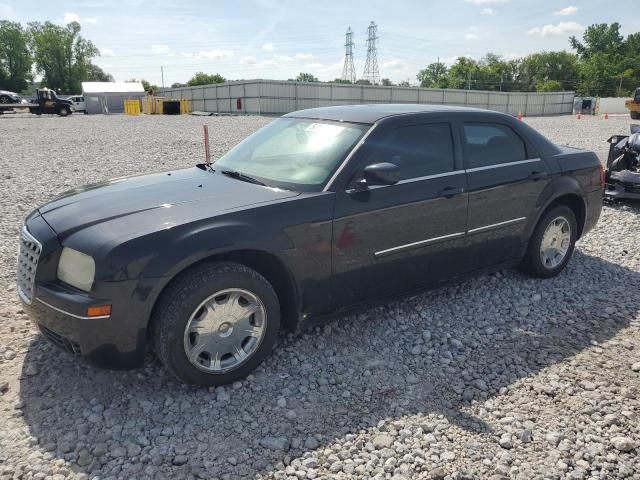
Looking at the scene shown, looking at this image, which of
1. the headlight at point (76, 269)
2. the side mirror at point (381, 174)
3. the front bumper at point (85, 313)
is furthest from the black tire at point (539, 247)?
the headlight at point (76, 269)

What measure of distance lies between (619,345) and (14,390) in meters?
4.17

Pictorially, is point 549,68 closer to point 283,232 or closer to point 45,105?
point 45,105

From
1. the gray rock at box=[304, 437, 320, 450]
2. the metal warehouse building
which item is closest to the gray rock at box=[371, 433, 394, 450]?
the gray rock at box=[304, 437, 320, 450]

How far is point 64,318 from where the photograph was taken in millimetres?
2883

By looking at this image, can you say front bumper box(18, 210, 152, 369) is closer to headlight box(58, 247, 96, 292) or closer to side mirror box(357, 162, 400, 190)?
headlight box(58, 247, 96, 292)

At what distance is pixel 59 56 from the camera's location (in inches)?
3797

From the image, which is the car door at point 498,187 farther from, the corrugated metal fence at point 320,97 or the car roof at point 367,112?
the corrugated metal fence at point 320,97

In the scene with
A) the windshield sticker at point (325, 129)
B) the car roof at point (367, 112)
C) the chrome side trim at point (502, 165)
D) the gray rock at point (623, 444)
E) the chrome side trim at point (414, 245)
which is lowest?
the gray rock at point (623, 444)

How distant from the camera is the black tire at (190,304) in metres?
2.94

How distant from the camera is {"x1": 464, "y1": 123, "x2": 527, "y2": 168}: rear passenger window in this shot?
434 centimetres

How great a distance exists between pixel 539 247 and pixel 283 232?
2.82 m

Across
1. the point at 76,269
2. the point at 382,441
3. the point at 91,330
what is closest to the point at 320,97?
the point at 76,269

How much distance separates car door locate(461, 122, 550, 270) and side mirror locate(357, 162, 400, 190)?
1.02m

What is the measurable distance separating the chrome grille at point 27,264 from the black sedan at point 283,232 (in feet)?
0.06
